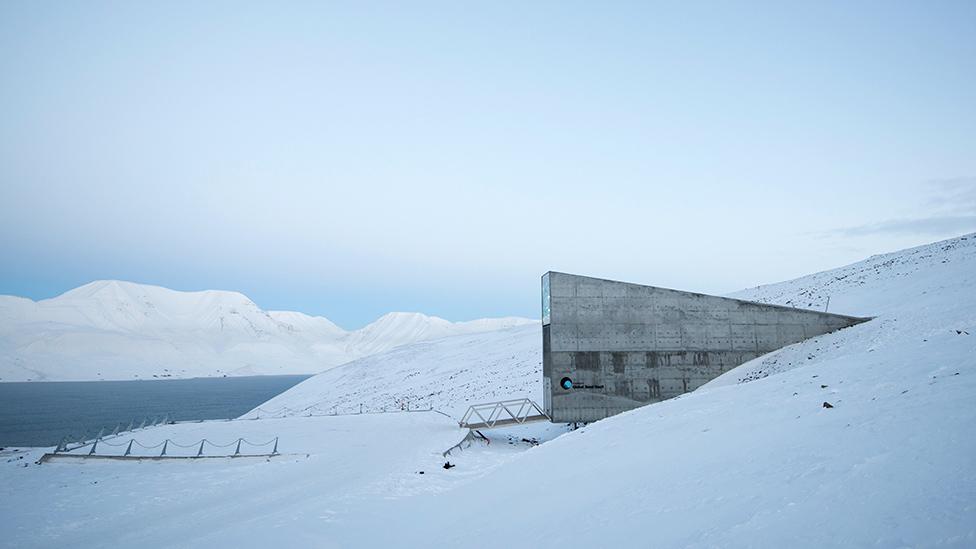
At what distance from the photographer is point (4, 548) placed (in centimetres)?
1274

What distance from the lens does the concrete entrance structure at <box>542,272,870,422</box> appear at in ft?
82.5

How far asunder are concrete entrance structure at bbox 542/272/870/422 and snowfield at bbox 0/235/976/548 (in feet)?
5.52

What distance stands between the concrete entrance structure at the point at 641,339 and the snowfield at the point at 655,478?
1.68 m

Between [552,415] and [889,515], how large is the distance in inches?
840

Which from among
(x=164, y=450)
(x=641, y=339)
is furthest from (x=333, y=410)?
(x=641, y=339)

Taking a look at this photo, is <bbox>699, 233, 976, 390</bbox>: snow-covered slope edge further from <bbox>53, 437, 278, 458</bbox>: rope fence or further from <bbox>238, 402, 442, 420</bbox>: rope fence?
<bbox>238, 402, 442, 420</bbox>: rope fence

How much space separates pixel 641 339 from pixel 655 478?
17.4 m

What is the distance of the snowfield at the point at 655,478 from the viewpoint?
5.64 meters

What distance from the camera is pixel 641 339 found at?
83.9 feet

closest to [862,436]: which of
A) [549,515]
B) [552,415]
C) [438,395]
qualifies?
[549,515]

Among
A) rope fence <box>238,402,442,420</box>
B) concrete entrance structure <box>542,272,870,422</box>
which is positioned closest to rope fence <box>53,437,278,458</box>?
concrete entrance structure <box>542,272,870,422</box>

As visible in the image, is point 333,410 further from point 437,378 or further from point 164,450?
point 164,450

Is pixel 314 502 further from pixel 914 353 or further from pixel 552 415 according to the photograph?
pixel 914 353

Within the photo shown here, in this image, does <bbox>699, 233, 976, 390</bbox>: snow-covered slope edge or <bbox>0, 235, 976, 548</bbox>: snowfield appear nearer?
<bbox>0, 235, 976, 548</bbox>: snowfield
